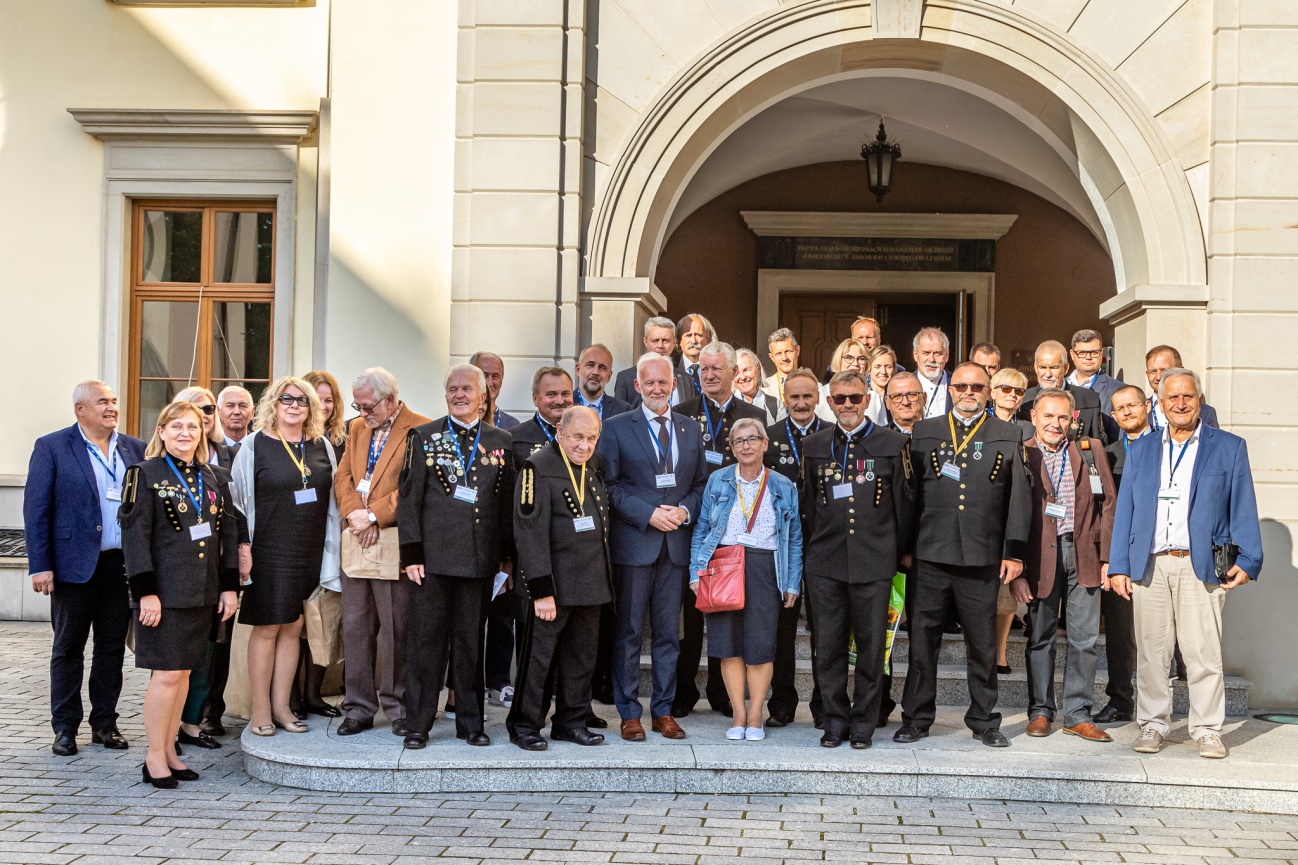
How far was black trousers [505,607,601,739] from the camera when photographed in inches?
231

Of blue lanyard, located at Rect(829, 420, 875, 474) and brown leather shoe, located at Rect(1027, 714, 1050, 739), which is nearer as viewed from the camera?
blue lanyard, located at Rect(829, 420, 875, 474)

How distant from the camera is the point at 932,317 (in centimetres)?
1304

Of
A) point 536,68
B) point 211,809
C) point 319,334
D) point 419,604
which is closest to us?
point 211,809

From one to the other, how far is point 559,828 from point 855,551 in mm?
1980

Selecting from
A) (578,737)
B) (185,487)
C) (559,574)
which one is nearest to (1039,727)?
(578,737)

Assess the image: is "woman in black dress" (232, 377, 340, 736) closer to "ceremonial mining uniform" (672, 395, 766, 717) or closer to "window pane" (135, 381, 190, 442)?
"ceremonial mining uniform" (672, 395, 766, 717)

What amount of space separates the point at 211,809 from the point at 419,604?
125 centimetres

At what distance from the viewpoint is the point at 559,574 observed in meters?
5.88

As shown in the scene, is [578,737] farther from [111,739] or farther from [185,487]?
[111,739]

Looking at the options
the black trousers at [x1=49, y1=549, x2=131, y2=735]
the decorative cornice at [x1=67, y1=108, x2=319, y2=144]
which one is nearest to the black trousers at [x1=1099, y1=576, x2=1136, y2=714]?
the black trousers at [x1=49, y1=549, x2=131, y2=735]

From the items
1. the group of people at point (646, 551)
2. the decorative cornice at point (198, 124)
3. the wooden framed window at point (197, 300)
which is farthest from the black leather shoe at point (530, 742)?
the decorative cornice at point (198, 124)

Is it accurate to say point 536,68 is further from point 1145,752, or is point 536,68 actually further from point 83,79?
point 1145,752

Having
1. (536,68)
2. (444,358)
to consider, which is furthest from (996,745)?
(536,68)

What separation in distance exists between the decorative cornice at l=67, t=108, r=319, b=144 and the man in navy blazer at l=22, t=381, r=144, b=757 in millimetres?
3452
